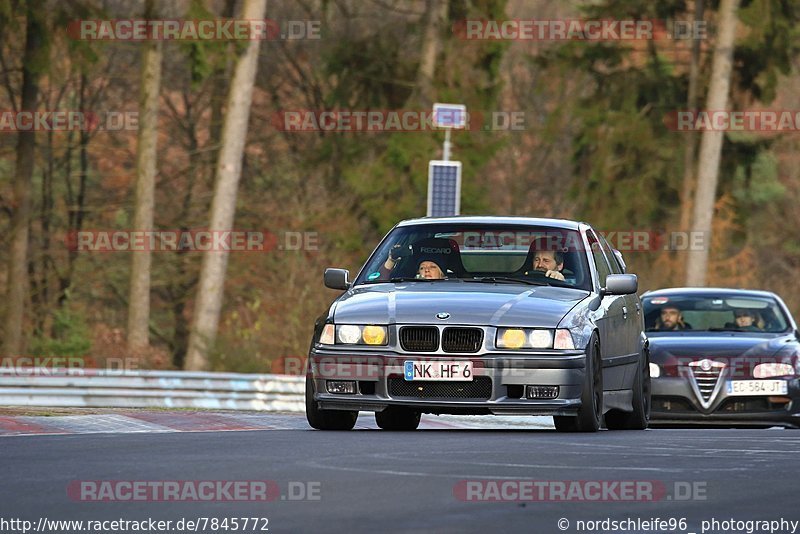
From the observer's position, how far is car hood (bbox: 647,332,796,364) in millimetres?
17828

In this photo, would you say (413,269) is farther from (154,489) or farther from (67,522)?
(67,522)

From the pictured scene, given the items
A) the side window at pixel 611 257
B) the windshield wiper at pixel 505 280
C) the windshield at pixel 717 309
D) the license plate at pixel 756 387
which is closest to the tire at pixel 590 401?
the windshield wiper at pixel 505 280

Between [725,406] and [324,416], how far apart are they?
533 cm

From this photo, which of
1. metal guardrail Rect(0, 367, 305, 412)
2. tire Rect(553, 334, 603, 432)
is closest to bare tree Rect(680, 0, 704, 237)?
metal guardrail Rect(0, 367, 305, 412)

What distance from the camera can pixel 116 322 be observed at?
4506 cm

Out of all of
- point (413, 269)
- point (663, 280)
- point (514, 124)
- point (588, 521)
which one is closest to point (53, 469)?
point (588, 521)

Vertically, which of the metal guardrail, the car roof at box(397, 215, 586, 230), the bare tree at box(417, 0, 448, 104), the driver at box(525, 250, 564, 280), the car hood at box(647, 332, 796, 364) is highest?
the bare tree at box(417, 0, 448, 104)

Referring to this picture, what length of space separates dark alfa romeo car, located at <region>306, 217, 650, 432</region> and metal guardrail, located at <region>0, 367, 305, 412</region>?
6.50 metres

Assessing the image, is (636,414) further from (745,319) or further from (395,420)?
(745,319)

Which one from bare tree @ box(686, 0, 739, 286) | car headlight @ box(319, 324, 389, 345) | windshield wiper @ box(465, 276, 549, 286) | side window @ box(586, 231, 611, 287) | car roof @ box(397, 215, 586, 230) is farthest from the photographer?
bare tree @ box(686, 0, 739, 286)

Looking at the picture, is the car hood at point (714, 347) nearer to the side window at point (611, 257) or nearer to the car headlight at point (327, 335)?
the side window at point (611, 257)

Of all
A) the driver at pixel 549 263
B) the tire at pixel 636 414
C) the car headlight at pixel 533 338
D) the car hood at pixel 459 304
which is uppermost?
the driver at pixel 549 263

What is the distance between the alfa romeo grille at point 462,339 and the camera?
511 inches

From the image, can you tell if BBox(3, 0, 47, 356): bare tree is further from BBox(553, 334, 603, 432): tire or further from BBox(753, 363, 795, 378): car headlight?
BBox(553, 334, 603, 432): tire
